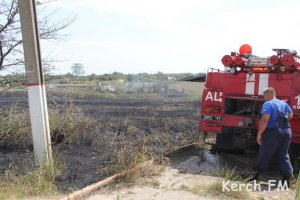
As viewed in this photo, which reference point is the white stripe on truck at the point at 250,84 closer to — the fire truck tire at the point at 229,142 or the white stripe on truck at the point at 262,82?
the white stripe on truck at the point at 262,82

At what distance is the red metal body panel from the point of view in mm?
9062

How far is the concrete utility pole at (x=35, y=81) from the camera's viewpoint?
7.57m

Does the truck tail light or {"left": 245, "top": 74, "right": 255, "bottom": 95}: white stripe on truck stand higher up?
{"left": 245, "top": 74, "right": 255, "bottom": 95}: white stripe on truck

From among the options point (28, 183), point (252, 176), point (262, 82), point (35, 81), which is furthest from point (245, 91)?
point (28, 183)

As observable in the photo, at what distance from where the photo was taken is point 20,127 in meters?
10.3

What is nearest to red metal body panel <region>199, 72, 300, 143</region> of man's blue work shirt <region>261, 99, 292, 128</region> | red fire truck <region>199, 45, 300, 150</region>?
red fire truck <region>199, 45, 300, 150</region>

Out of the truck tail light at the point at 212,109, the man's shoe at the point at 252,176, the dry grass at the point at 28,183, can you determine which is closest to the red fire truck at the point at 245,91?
the truck tail light at the point at 212,109

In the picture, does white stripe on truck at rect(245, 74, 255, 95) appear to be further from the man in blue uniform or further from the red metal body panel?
the man in blue uniform

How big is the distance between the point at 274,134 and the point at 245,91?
1.77 m

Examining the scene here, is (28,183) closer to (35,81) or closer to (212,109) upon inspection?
(35,81)

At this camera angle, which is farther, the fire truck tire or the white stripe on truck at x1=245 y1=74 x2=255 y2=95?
the fire truck tire

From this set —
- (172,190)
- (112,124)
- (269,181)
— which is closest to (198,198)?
(172,190)

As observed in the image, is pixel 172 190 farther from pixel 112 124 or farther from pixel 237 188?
pixel 112 124

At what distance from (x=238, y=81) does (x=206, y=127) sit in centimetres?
124
